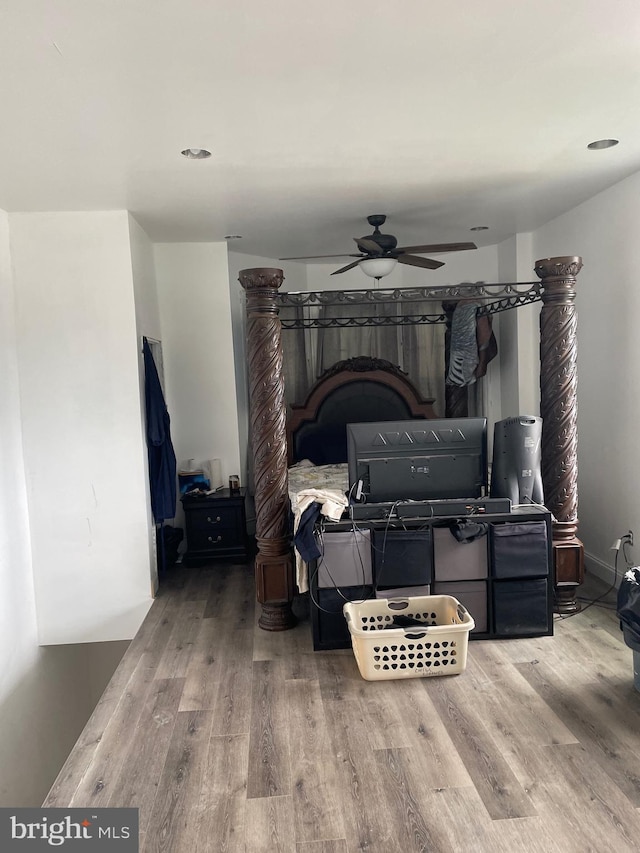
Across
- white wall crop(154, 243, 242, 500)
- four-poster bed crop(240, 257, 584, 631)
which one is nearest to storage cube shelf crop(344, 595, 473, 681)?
four-poster bed crop(240, 257, 584, 631)

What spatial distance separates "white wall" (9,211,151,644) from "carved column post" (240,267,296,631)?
3.29 feet

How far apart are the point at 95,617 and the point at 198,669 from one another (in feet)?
4.47

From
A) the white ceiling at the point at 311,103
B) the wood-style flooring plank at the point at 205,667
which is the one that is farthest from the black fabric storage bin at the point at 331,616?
the white ceiling at the point at 311,103

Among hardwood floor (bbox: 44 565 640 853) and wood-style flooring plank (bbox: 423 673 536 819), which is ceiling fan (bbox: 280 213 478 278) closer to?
hardwood floor (bbox: 44 565 640 853)

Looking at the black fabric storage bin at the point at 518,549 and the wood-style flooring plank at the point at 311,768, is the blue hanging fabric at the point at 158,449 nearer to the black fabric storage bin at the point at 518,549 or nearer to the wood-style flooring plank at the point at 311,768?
the wood-style flooring plank at the point at 311,768

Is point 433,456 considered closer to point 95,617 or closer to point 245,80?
point 245,80

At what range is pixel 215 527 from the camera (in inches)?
209

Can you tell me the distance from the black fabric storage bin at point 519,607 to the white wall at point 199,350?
265 cm

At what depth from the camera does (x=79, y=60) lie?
7.37ft

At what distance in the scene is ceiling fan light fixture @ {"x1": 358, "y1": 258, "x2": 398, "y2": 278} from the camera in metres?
4.41

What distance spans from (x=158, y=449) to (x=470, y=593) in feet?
8.15

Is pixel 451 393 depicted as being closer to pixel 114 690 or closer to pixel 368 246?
pixel 368 246

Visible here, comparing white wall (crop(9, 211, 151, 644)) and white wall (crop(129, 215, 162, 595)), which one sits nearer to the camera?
white wall (crop(9, 211, 151, 644))

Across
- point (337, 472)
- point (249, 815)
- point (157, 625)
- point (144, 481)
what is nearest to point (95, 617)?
point (157, 625)
